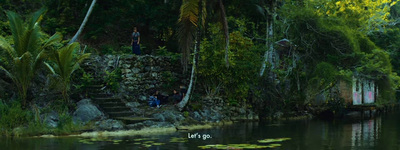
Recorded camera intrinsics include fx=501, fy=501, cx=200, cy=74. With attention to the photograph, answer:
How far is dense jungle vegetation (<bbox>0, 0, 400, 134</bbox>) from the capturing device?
21.9 m

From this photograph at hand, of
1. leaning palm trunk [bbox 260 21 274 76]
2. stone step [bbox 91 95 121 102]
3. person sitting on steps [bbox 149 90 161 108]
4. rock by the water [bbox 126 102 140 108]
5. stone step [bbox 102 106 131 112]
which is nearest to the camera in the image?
stone step [bbox 102 106 131 112]

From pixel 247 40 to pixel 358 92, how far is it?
14.5 m

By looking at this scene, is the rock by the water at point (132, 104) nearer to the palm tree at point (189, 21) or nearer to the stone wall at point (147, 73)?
the stone wall at point (147, 73)

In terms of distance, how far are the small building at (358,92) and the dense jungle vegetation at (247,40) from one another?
10.7 ft

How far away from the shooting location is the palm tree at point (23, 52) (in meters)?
16.6

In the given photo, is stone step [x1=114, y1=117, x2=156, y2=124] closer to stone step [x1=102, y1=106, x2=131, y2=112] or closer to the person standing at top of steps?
stone step [x1=102, y1=106, x2=131, y2=112]

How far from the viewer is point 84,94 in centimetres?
1923

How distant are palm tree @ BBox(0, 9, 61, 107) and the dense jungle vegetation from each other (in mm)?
1910

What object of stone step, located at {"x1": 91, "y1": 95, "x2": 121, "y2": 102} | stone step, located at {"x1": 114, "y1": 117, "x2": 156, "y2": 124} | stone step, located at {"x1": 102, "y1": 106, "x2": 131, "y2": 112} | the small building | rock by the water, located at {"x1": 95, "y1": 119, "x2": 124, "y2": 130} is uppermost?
the small building

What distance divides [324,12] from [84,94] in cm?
1335

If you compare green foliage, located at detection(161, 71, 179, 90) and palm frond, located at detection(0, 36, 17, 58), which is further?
green foliage, located at detection(161, 71, 179, 90)

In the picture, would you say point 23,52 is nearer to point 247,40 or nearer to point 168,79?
point 168,79

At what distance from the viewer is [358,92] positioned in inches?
1355

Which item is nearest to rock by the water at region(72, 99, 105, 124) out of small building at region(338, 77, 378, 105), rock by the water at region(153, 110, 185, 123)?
rock by the water at region(153, 110, 185, 123)
